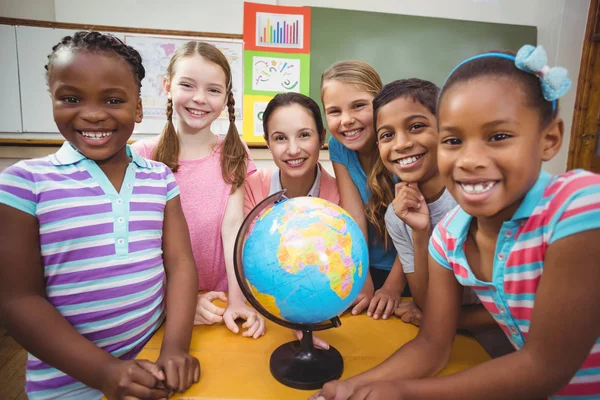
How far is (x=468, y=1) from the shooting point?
4.38 metres

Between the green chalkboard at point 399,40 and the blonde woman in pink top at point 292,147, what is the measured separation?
94.2 inches

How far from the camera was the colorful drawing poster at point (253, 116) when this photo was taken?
398 cm

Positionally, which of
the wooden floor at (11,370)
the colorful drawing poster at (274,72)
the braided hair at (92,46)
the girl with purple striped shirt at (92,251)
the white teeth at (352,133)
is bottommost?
the wooden floor at (11,370)

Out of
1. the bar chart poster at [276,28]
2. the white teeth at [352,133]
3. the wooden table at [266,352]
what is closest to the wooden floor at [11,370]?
the wooden table at [266,352]

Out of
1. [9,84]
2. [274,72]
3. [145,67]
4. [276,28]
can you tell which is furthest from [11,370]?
[276,28]

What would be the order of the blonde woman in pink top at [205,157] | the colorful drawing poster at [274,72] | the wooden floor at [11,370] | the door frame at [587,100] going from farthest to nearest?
1. the door frame at [587,100]
2. the colorful drawing poster at [274,72]
3. the wooden floor at [11,370]
4. the blonde woman in pink top at [205,157]

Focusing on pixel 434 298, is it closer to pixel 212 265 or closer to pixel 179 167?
pixel 212 265

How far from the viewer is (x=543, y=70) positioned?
840mm

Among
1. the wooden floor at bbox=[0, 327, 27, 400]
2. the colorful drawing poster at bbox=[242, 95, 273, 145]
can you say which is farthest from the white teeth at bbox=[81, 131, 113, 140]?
the colorful drawing poster at bbox=[242, 95, 273, 145]

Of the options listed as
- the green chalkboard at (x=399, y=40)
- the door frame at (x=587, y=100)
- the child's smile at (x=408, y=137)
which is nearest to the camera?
the child's smile at (x=408, y=137)

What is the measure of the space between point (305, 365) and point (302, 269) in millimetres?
341

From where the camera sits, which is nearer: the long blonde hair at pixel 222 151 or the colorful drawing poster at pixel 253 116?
the long blonde hair at pixel 222 151

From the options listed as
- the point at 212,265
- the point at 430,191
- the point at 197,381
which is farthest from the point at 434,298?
the point at 212,265

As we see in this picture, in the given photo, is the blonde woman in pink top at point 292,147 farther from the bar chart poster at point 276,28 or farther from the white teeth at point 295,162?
the bar chart poster at point 276,28
